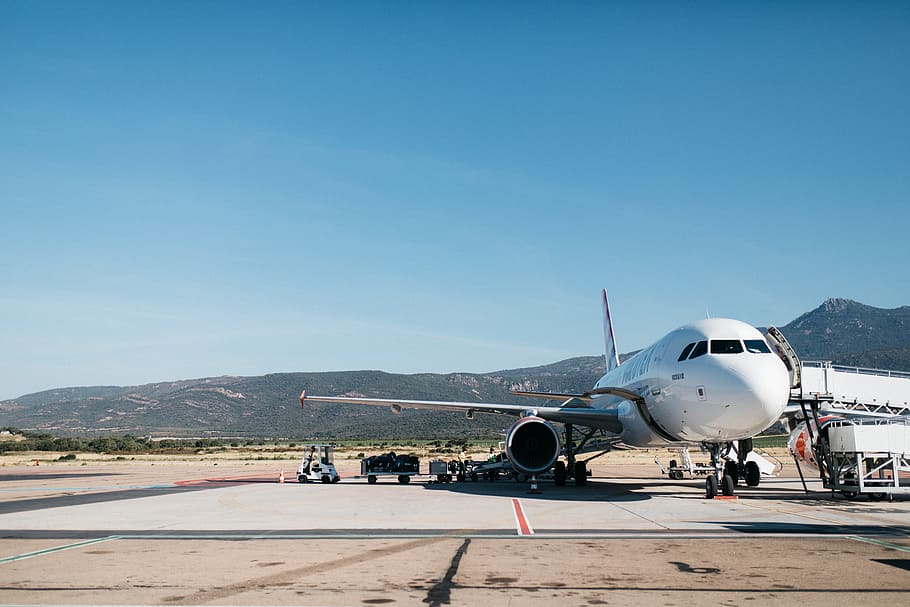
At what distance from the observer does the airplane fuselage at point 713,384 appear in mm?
17547

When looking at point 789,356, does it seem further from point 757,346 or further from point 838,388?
point 838,388

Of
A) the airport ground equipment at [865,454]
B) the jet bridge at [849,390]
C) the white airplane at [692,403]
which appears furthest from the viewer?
the jet bridge at [849,390]

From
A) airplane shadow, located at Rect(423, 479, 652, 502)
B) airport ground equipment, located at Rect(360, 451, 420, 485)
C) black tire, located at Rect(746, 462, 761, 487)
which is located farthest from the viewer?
airport ground equipment, located at Rect(360, 451, 420, 485)

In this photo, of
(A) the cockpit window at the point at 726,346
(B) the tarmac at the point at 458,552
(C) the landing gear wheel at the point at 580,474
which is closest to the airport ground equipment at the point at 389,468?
(C) the landing gear wheel at the point at 580,474

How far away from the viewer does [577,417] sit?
2489 cm

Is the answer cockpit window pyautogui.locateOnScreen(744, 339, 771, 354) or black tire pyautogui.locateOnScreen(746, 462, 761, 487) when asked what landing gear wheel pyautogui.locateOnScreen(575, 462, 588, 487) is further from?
cockpit window pyautogui.locateOnScreen(744, 339, 771, 354)

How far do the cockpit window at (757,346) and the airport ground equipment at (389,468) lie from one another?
54.6 ft

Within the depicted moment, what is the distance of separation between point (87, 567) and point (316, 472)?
70.5 feet

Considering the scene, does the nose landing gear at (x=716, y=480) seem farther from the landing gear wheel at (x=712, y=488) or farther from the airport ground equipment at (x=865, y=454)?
the airport ground equipment at (x=865, y=454)

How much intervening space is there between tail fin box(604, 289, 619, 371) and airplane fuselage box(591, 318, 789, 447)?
17653 millimetres

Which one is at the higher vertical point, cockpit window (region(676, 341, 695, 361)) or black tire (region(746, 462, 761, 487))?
cockpit window (region(676, 341, 695, 361))

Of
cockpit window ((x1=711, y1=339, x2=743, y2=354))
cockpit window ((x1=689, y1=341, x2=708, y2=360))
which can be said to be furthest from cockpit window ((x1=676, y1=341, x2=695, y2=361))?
cockpit window ((x1=711, y1=339, x2=743, y2=354))

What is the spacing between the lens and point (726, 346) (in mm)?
18312

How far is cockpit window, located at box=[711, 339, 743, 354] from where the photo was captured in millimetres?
18125
